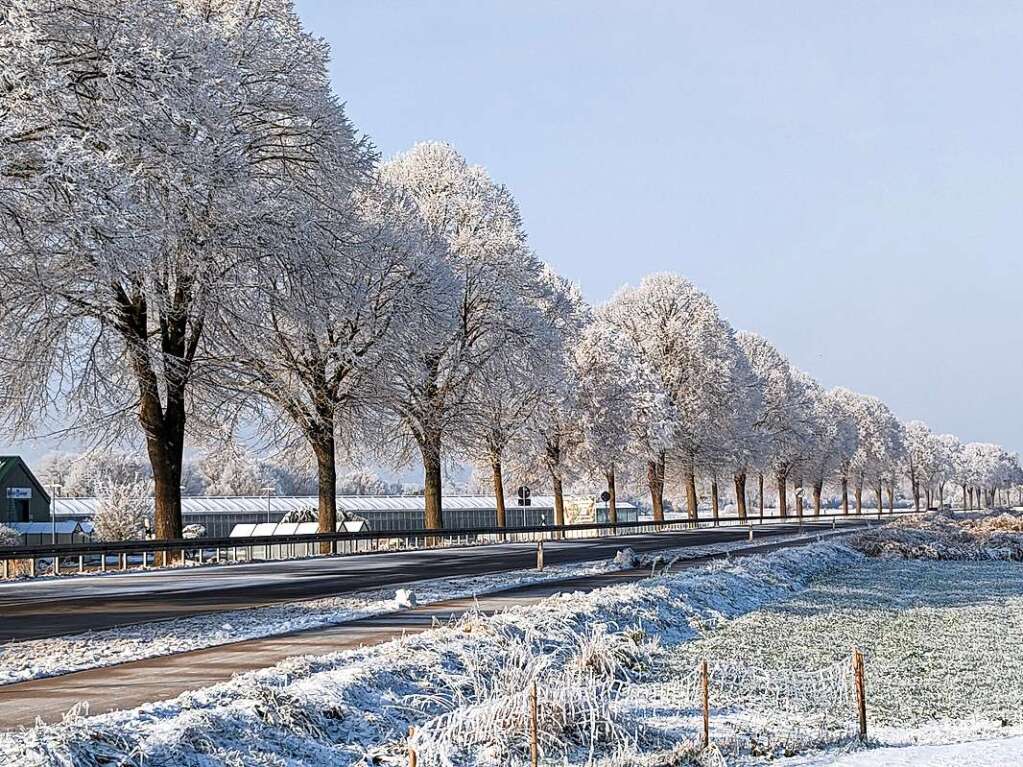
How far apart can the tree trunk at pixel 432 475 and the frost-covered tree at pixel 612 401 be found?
14.0 metres

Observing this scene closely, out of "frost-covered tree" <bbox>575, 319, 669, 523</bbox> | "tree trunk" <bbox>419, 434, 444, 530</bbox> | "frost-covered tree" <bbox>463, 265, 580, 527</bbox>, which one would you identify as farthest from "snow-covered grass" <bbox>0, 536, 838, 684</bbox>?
"frost-covered tree" <bbox>575, 319, 669, 523</bbox>

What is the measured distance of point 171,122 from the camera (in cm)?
2345

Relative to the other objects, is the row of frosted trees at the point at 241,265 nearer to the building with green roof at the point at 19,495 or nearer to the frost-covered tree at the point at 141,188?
the frost-covered tree at the point at 141,188

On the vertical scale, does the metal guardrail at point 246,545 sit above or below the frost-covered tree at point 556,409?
below

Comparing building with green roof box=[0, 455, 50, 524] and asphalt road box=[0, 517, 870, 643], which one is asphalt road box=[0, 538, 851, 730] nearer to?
asphalt road box=[0, 517, 870, 643]

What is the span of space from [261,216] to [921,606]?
17.1 meters

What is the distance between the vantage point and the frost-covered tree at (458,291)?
4050cm

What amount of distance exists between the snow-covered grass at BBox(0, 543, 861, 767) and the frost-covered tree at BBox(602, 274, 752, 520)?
50.9 m

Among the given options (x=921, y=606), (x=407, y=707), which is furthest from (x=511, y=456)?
(x=407, y=707)

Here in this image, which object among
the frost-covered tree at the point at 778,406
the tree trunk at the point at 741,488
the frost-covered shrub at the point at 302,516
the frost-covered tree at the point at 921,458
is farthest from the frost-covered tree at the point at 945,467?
the frost-covered shrub at the point at 302,516

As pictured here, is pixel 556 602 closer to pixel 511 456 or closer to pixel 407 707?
pixel 407 707

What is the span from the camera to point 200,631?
1609 centimetres

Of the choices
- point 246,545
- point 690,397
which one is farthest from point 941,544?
point 246,545

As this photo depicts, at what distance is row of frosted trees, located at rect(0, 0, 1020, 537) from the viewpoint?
20.2 m
